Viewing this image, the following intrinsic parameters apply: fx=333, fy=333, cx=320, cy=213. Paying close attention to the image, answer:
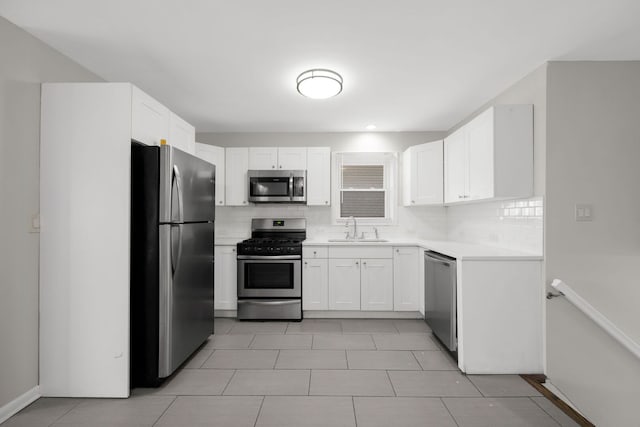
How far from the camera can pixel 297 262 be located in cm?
396

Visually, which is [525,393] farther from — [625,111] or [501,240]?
[625,111]

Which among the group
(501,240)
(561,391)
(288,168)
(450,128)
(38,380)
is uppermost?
(450,128)

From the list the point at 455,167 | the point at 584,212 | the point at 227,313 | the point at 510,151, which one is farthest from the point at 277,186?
the point at 584,212

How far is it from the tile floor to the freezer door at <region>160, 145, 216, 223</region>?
4.02ft

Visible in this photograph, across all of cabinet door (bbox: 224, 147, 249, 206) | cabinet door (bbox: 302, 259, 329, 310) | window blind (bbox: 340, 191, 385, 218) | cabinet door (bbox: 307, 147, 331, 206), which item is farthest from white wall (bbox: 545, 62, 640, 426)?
cabinet door (bbox: 224, 147, 249, 206)

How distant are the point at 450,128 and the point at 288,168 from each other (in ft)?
7.26

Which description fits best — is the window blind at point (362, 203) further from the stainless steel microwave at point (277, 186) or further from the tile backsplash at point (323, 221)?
the stainless steel microwave at point (277, 186)

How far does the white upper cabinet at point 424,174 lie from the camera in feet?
13.1

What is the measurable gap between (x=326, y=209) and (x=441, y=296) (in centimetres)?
204

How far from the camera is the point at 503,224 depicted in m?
3.18

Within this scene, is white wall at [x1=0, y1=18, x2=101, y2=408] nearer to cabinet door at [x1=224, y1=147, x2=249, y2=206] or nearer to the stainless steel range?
the stainless steel range

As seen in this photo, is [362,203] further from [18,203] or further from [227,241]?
[18,203]

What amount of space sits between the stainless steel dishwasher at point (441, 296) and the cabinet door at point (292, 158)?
1.94 meters

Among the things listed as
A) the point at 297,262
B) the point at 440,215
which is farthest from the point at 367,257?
the point at 440,215
